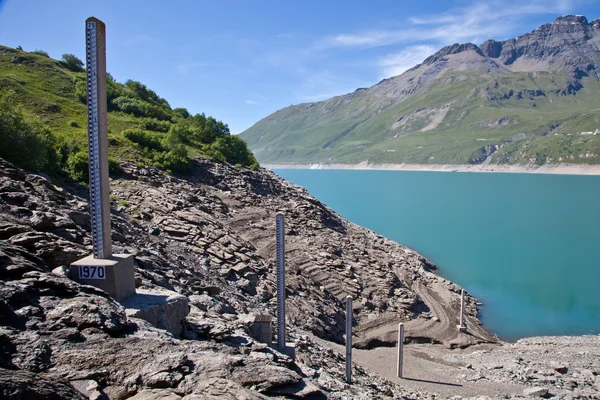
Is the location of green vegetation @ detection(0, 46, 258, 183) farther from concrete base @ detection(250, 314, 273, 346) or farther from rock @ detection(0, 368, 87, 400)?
rock @ detection(0, 368, 87, 400)

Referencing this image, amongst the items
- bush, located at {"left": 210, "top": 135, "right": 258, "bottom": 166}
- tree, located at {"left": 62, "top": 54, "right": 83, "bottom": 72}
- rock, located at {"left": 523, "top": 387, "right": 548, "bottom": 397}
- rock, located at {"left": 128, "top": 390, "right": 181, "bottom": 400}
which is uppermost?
tree, located at {"left": 62, "top": 54, "right": 83, "bottom": 72}

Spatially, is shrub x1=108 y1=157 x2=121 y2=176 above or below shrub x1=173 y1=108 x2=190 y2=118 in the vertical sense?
below

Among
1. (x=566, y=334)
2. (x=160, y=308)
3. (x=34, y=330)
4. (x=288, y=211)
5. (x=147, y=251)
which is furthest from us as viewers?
(x=288, y=211)

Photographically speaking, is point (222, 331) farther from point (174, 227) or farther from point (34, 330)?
point (174, 227)

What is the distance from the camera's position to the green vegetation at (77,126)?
53.1ft

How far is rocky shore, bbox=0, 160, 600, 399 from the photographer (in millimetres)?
5293

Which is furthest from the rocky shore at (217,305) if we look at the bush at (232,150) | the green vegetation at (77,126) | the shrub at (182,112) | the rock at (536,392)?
the shrub at (182,112)

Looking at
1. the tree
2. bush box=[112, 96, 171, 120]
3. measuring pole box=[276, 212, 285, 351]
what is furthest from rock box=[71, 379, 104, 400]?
the tree

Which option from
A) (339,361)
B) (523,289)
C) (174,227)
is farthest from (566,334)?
(174,227)

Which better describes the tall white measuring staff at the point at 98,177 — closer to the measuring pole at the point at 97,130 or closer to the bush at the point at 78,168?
the measuring pole at the point at 97,130

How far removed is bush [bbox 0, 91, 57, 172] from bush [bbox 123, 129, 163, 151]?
11.8 meters

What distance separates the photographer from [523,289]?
113ft

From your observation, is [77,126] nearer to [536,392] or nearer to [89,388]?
[89,388]

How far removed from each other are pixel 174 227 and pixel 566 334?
22.1 metres
